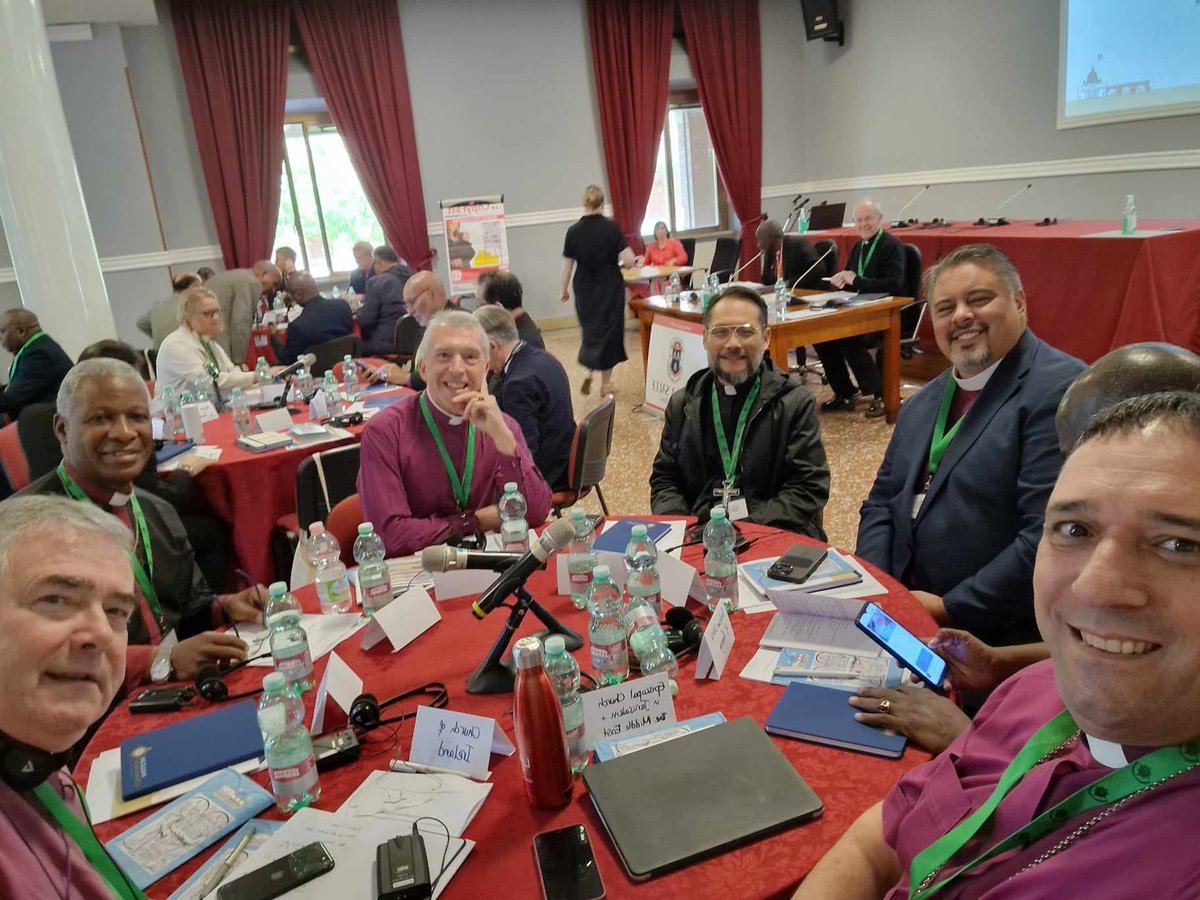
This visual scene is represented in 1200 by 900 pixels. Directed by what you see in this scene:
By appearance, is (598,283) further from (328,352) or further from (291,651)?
(291,651)

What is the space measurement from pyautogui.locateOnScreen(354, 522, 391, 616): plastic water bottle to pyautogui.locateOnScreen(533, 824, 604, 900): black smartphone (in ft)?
3.09

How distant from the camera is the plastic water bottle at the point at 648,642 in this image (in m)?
1.51

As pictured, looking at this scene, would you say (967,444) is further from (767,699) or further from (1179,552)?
(1179,552)

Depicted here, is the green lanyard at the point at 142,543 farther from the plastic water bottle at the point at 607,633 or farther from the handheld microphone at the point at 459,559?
the plastic water bottle at the point at 607,633

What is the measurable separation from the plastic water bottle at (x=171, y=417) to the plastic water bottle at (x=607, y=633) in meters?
3.14

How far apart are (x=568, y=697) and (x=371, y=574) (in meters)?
0.88

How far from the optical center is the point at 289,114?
9023 millimetres

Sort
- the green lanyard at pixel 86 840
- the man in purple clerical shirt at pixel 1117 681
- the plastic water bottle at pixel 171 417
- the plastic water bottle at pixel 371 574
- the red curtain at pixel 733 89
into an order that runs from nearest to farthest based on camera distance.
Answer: the man in purple clerical shirt at pixel 1117 681
the green lanyard at pixel 86 840
the plastic water bottle at pixel 371 574
the plastic water bottle at pixel 171 417
the red curtain at pixel 733 89

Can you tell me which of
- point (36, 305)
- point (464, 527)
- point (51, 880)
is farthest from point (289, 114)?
point (51, 880)

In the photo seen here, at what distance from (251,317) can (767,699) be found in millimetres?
6726

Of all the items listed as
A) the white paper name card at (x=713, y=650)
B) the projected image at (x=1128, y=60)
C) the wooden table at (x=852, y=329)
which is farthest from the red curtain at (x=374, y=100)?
the white paper name card at (x=713, y=650)

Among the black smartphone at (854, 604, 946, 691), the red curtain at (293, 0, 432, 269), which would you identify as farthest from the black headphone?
→ the red curtain at (293, 0, 432, 269)

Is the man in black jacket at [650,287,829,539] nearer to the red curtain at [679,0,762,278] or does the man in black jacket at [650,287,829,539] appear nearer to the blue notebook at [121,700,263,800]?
the blue notebook at [121,700,263,800]

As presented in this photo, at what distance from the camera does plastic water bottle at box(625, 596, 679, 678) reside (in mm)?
1513
